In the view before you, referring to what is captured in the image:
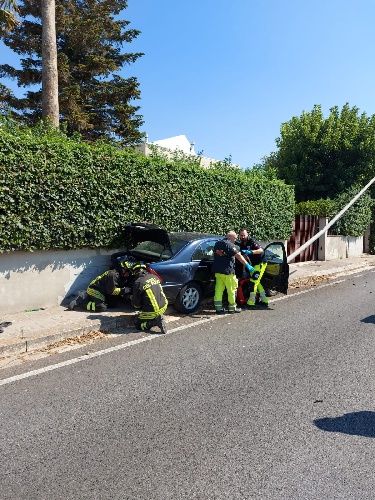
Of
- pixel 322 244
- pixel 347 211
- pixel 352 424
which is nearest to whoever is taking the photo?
pixel 352 424

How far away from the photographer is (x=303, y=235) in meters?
18.4

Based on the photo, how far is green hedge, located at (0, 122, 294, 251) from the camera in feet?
25.6

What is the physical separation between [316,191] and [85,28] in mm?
14908

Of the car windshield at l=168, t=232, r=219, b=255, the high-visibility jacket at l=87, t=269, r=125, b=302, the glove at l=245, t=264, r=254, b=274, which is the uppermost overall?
the car windshield at l=168, t=232, r=219, b=255

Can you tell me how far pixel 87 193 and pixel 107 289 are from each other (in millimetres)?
2200

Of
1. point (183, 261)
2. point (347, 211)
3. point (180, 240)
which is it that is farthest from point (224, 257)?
point (347, 211)

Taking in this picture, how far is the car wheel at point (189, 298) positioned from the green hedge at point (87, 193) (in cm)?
228

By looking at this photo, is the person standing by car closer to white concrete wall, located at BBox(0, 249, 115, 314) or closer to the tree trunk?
white concrete wall, located at BBox(0, 249, 115, 314)

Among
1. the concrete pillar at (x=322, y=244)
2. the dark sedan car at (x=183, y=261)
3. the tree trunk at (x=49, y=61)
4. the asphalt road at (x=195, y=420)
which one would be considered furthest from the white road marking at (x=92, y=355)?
the concrete pillar at (x=322, y=244)

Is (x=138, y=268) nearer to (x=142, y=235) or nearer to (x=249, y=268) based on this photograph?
(x=142, y=235)

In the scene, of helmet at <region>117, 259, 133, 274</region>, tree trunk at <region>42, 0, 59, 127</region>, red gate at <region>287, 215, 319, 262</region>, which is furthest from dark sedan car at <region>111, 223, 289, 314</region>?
red gate at <region>287, 215, 319, 262</region>

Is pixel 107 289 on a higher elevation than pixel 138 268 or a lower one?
lower

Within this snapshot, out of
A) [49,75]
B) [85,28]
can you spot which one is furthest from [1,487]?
[85,28]

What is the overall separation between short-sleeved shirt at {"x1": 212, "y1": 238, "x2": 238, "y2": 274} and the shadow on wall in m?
4.31
